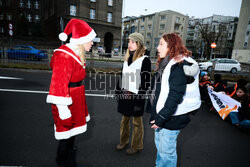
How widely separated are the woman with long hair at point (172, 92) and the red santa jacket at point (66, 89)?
95 centimetres

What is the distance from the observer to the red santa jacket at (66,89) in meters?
1.70

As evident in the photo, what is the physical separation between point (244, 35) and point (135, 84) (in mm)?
53244

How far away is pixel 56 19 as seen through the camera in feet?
99.3

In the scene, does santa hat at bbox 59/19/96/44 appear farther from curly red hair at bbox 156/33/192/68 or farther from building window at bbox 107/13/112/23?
building window at bbox 107/13/112/23

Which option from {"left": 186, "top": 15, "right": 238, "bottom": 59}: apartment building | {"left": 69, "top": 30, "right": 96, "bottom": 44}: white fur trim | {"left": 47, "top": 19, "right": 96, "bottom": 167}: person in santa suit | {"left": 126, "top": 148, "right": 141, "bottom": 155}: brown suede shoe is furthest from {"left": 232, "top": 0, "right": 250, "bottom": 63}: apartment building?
{"left": 47, "top": 19, "right": 96, "bottom": 167}: person in santa suit

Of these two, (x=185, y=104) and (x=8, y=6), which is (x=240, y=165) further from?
(x=8, y=6)

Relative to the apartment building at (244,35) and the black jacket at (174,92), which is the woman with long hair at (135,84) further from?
the apartment building at (244,35)

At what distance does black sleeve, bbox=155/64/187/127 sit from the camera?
1.64 metres

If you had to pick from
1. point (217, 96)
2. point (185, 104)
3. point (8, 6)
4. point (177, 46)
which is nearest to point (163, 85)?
point (185, 104)

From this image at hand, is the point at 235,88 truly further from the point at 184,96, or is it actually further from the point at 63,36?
the point at 63,36

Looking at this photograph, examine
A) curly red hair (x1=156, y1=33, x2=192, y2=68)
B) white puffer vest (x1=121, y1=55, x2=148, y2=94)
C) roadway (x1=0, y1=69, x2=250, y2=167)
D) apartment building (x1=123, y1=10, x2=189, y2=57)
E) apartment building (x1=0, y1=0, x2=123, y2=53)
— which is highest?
apartment building (x1=123, y1=10, x2=189, y2=57)

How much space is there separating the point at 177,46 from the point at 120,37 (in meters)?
34.2

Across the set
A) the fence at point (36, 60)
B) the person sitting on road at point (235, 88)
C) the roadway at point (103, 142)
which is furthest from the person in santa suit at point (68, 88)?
the fence at point (36, 60)

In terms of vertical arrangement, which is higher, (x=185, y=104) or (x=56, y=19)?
(x=56, y=19)
